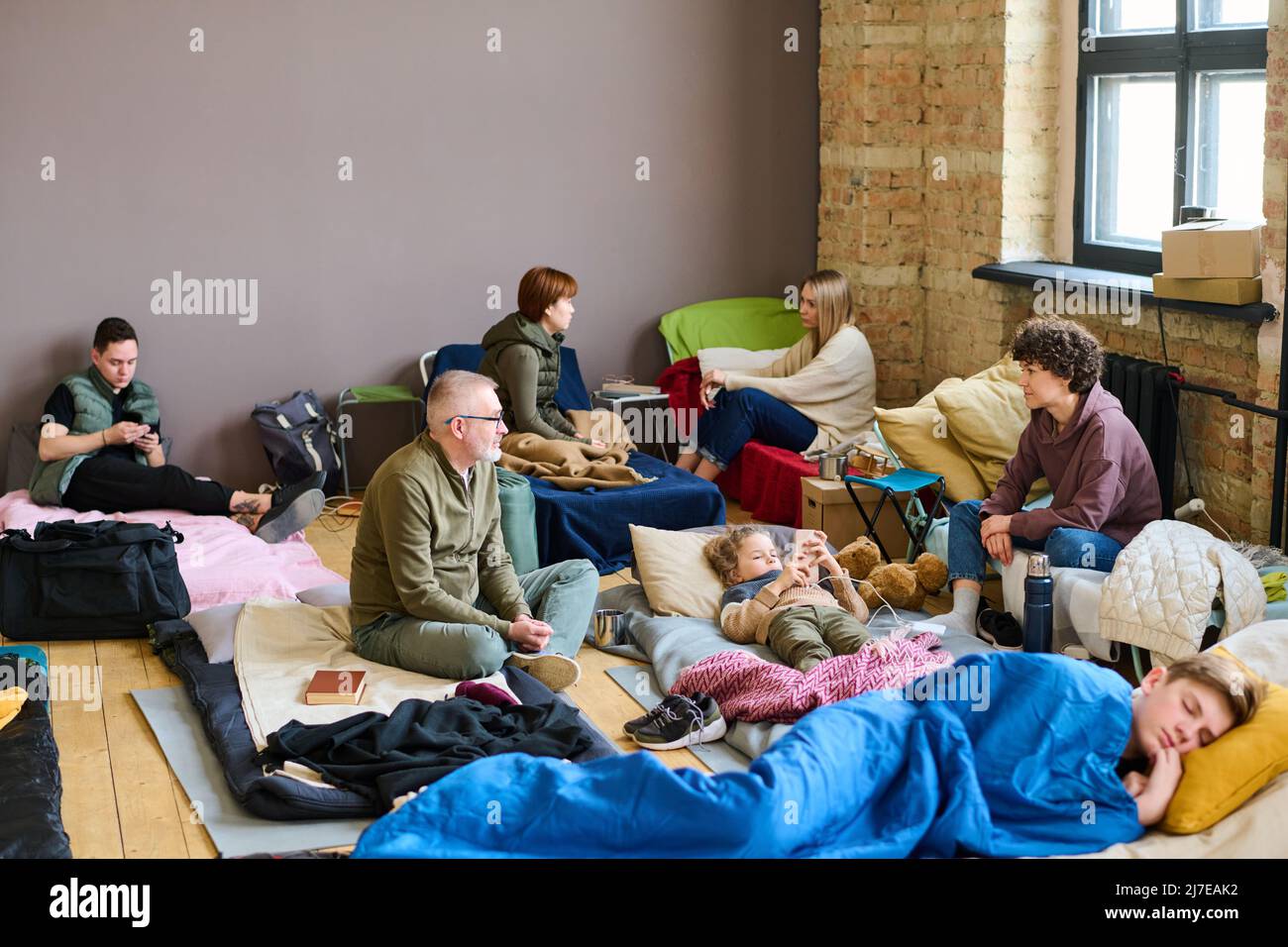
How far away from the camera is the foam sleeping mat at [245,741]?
3.60 metres

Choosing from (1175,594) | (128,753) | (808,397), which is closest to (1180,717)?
(1175,594)

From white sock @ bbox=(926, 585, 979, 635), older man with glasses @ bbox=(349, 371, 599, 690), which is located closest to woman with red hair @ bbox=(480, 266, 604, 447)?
older man with glasses @ bbox=(349, 371, 599, 690)

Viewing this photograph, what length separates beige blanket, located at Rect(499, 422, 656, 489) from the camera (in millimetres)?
5949

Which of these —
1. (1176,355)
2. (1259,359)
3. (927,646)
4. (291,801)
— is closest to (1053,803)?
(927,646)

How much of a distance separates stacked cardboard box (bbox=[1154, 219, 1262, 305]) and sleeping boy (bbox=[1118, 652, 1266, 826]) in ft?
7.30

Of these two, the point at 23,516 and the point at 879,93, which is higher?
the point at 879,93

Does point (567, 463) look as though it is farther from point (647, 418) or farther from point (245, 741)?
point (245, 741)

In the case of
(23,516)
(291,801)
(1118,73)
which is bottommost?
(291,801)

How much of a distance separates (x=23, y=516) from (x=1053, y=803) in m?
4.35

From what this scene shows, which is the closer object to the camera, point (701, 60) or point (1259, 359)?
point (1259, 359)

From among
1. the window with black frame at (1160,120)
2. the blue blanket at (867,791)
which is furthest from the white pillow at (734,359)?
the blue blanket at (867,791)

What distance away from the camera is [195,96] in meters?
6.67

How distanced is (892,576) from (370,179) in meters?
3.31
